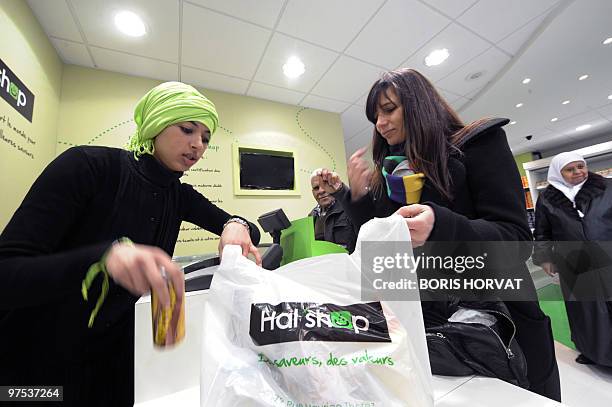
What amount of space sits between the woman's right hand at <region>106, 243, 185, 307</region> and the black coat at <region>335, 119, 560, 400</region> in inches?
18.3

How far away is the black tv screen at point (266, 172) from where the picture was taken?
7.84 feet

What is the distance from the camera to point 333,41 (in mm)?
1911

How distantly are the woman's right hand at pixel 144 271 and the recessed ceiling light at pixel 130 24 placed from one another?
6.12 feet

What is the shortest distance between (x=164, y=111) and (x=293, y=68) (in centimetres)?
172

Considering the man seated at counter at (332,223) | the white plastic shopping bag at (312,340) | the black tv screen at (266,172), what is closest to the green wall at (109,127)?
→ the black tv screen at (266,172)

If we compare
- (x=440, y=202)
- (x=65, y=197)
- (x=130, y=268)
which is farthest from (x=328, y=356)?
(x=65, y=197)

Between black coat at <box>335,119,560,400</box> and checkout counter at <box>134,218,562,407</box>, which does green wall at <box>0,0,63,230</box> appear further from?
black coat at <box>335,119,560,400</box>

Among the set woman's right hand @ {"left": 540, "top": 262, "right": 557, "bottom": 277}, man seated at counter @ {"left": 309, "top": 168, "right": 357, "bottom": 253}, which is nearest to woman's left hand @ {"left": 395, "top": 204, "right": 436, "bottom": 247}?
man seated at counter @ {"left": 309, "top": 168, "right": 357, "bottom": 253}

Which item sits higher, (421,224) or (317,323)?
(421,224)

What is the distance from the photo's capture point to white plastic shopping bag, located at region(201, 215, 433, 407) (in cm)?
31

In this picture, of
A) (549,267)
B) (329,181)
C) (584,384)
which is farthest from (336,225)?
(549,267)

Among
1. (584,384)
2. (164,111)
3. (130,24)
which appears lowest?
(584,384)

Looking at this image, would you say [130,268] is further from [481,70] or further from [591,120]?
[591,120]

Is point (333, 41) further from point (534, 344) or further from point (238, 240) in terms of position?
point (534, 344)
